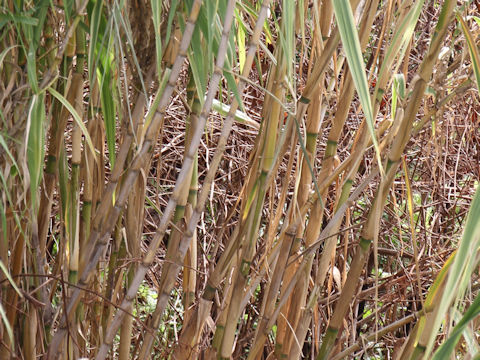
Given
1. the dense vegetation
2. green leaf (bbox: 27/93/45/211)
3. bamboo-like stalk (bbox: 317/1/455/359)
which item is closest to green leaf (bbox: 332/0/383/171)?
the dense vegetation

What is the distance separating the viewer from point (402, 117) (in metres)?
0.81

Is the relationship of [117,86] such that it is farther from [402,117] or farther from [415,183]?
[415,183]

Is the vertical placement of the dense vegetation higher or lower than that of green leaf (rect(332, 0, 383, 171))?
lower

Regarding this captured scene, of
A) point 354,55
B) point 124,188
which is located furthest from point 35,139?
point 354,55

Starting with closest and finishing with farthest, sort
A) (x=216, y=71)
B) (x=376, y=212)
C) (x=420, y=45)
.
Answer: (x=216, y=71)
(x=376, y=212)
(x=420, y=45)

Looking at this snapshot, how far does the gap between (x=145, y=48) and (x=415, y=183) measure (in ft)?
4.16

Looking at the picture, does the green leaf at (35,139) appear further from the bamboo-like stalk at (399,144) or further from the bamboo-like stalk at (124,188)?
the bamboo-like stalk at (399,144)

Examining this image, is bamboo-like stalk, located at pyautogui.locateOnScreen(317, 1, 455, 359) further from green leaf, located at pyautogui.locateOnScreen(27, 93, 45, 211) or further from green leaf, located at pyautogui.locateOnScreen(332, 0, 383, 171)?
green leaf, located at pyautogui.locateOnScreen(27, 93, 45, 211)

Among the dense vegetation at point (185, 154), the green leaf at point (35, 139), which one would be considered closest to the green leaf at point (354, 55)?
the dense vegetation at point (185, 154)

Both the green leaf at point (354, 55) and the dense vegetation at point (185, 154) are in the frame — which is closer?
the green leaf at point (354, 55)

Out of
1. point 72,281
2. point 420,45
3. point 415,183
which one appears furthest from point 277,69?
point 420,45

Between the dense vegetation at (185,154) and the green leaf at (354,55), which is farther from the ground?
the green leaf at (354,55)

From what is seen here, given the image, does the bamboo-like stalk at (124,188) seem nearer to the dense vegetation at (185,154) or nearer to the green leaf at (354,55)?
the dense vegetation at (185,154)

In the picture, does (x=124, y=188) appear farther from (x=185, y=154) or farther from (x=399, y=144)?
(x=399, y=144)
